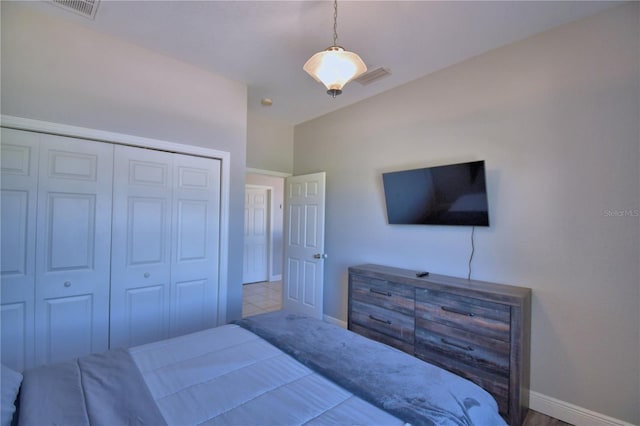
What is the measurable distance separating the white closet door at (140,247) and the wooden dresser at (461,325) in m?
1.89

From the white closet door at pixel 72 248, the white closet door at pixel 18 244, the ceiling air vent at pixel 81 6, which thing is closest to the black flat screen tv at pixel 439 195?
the white closet door at pixel 72 248

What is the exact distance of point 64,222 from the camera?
7.23 ft

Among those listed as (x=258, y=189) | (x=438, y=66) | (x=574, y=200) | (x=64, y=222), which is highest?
(x=438, y=66)

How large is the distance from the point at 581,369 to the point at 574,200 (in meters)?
1.16

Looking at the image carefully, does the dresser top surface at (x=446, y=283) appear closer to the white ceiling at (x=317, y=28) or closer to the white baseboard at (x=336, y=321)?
the white baseboard at (x=336, y=321)

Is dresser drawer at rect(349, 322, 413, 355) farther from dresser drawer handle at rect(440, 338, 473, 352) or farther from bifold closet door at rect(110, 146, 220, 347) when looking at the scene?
bifold closet door at rect(110, 146, 220, 347)

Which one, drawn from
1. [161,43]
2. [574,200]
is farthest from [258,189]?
[574,200]

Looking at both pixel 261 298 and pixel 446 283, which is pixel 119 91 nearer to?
pixel 446 283

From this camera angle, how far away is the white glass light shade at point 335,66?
1608 millimetres

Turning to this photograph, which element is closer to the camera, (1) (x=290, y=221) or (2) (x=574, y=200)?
(2) (x=574, y=200)

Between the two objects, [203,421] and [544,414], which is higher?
[203,421]

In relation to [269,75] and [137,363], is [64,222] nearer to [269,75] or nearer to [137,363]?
[137,363]

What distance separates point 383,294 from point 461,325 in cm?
71

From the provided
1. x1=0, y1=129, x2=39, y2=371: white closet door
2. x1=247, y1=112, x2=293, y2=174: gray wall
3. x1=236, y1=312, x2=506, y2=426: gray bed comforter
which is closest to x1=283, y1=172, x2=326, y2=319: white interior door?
x1=247, y1=112, x2=293, y2=174: gray wall
